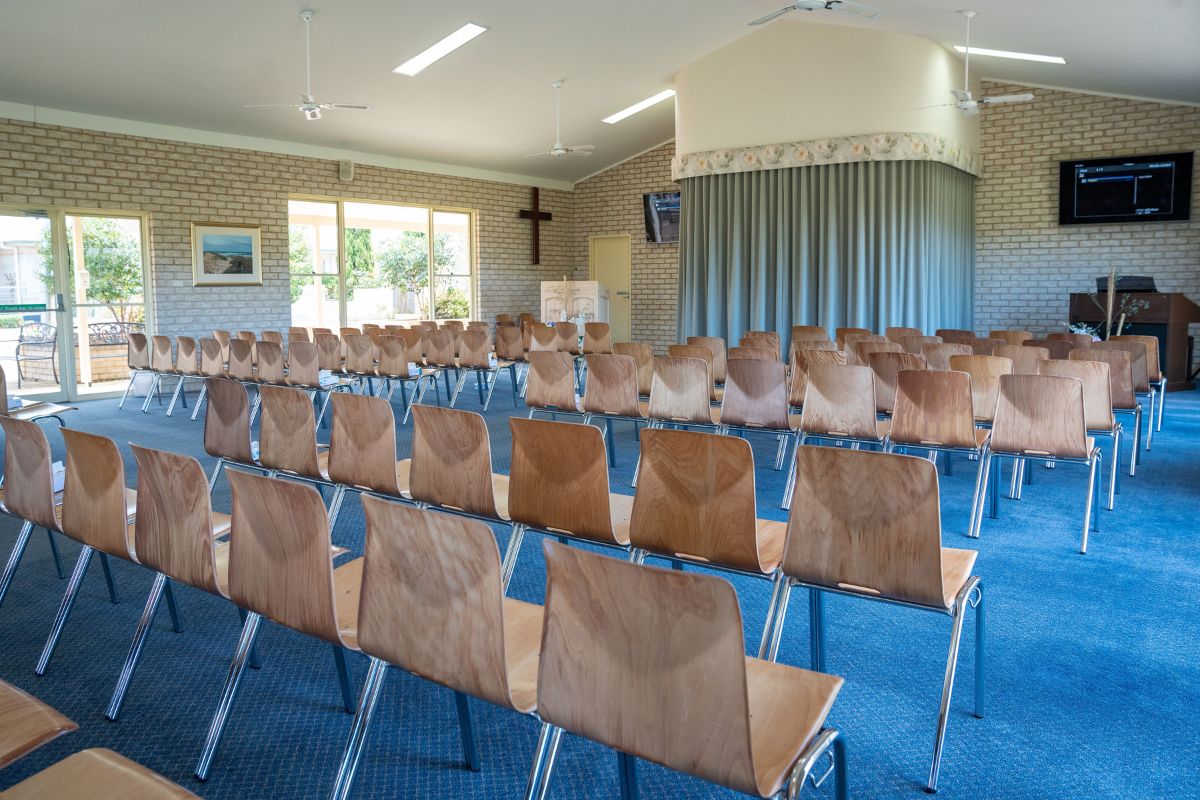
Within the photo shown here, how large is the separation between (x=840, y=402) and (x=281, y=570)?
11.0 feet

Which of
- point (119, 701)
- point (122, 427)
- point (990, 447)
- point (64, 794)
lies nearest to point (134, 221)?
point (122, 427)

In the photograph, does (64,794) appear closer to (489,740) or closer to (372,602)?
(372,602)

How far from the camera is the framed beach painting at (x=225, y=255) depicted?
11045 millimetres

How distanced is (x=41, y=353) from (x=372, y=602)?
10.0m

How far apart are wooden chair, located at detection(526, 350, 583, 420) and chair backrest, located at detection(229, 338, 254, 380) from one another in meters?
3.64

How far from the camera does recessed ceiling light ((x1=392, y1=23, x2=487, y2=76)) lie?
9.02 meters

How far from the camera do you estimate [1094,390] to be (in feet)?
16.1

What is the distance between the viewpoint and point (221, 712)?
7.62 feet

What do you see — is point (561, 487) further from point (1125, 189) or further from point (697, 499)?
point (1125, 189)

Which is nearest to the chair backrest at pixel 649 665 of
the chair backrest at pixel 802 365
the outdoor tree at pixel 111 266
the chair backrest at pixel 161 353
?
the chair backrest at pixel 802 365

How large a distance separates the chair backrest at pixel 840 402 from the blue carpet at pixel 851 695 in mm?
894

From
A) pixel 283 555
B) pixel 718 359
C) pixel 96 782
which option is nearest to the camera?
pixel 96 782

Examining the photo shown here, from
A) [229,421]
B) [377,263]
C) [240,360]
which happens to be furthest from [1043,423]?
[377,263]

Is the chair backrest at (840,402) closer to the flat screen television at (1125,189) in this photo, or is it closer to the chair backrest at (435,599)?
the chair backrest at (435,599)
